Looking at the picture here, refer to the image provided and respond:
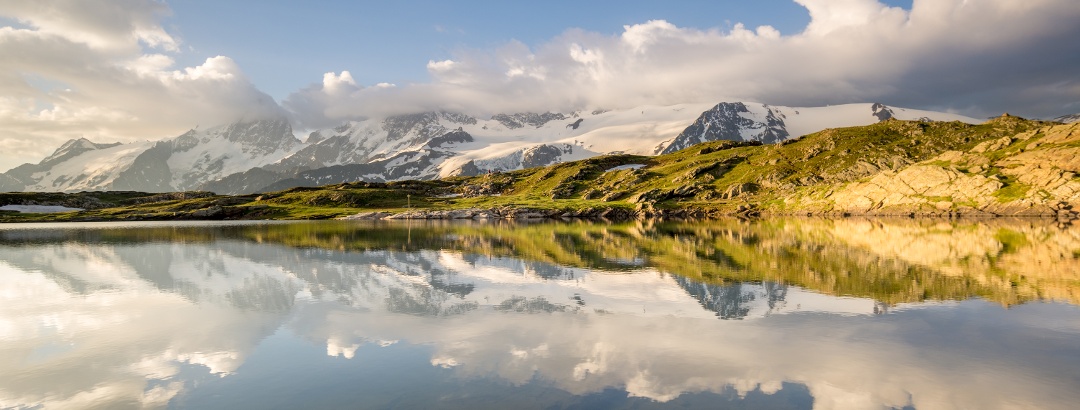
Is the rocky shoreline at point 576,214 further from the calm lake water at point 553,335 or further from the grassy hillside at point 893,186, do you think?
the calm lake water at point 553,335

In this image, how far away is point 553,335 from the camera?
21.6 metres

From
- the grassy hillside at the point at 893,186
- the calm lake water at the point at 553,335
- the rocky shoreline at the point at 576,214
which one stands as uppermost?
the grassy hillside at the point at 893,186

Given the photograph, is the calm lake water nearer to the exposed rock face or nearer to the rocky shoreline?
the exposed rock face

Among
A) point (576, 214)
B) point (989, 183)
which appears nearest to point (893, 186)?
point (989, 183)

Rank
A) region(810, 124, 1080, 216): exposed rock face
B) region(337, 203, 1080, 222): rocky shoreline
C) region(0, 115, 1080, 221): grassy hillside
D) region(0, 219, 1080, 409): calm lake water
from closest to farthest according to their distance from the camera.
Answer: region(0, 219, 1080, 409): calm lake water
region(810, 124, 1080, 216): exposed rock face
region(0, 115, 1080, 221): grassy hillside
region(337, 203, 1080, 222): rocky shoreline

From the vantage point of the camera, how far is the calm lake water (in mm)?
15234

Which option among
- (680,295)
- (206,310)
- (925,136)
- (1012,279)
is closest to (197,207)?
(206,310)

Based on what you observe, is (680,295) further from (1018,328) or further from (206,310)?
(206,310)

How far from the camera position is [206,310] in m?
27.7

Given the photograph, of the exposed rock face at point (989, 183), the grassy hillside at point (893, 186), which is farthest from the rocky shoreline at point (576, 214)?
the exposed rock face at point (989, 183)

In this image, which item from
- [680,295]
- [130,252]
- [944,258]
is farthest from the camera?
→ [130,252]

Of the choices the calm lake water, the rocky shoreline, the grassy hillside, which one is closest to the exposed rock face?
the grassy hillside

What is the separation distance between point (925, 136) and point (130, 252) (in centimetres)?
22497

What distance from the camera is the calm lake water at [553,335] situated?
15.2 meters
